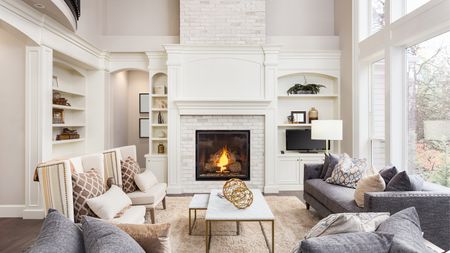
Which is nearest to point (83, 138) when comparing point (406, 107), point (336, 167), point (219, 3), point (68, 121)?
point (68, 121)

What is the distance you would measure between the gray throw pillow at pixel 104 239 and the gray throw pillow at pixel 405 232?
113cm

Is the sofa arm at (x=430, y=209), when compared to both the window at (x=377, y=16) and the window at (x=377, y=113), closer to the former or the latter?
the window at (x=377, y=113)

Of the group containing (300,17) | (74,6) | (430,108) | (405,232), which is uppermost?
(300,17)

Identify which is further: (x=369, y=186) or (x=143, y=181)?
(x=143, y=181)

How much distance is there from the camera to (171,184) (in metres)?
6.00

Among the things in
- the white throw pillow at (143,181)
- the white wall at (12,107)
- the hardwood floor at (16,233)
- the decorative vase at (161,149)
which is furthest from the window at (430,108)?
the white wall at (12,107)

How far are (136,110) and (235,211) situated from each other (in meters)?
5.50

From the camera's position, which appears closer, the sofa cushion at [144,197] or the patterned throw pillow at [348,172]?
the sofa cushion at [144,197]

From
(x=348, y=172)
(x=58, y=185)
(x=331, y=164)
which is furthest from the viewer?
(x=331, y=164)

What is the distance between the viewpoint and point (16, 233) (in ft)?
12.3

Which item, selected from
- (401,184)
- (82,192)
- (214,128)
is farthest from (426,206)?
(214,128)

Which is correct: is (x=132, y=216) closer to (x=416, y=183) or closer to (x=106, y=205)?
(x=106, y=205)

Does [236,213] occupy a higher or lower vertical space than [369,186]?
lower

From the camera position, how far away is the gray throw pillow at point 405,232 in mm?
1360
